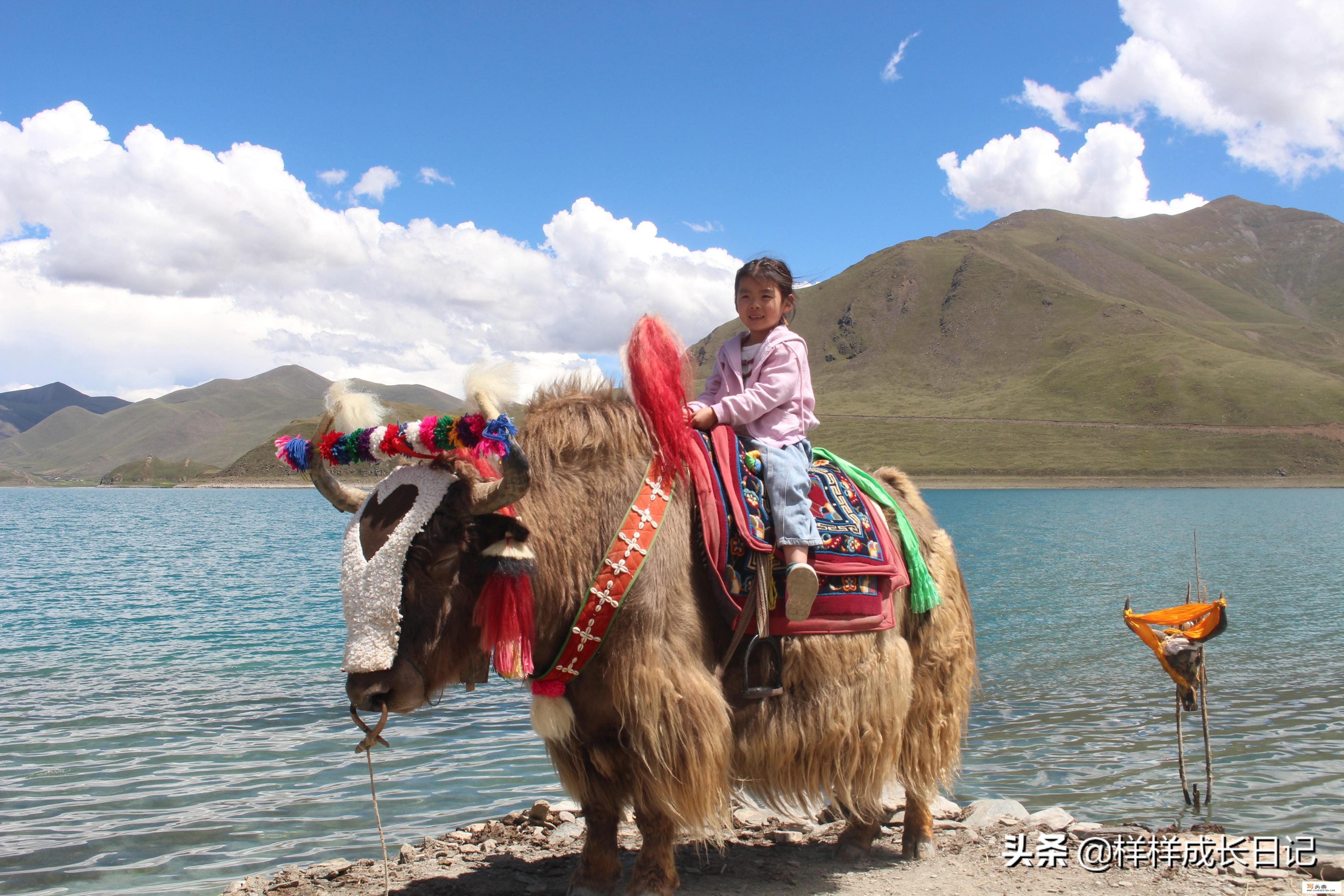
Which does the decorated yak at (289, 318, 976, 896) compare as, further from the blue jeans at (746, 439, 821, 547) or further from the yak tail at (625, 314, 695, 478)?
the blue jeans at (746, 439, 821, 547)

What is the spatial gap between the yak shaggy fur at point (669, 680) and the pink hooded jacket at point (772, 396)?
1.51 feet

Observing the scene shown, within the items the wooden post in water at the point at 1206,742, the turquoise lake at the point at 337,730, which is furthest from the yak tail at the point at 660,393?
the wooden post in water at the point at 1206,742

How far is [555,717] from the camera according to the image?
354 cm

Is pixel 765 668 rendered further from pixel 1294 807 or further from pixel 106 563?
pixel 106 563

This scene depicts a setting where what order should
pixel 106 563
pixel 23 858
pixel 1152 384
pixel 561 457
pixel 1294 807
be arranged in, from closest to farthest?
pixel 561 457 → pixel 23 858 → pixel 1294 807 → pixel 106 563 → pixel 1152 384

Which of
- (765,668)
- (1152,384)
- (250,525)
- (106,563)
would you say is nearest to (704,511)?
(765,668)

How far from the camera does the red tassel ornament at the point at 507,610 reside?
312 cm

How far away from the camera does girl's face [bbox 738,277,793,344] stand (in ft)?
13.6

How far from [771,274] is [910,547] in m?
1.60

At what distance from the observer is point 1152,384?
148 m

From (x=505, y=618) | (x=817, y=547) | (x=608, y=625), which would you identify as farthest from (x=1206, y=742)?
(x=505, y=618)

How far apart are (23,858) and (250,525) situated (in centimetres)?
5721

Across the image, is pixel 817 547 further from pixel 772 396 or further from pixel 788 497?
pixel 772 396

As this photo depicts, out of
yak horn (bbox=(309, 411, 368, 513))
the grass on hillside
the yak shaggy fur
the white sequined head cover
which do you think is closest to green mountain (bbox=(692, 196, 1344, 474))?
the grass on hillside
